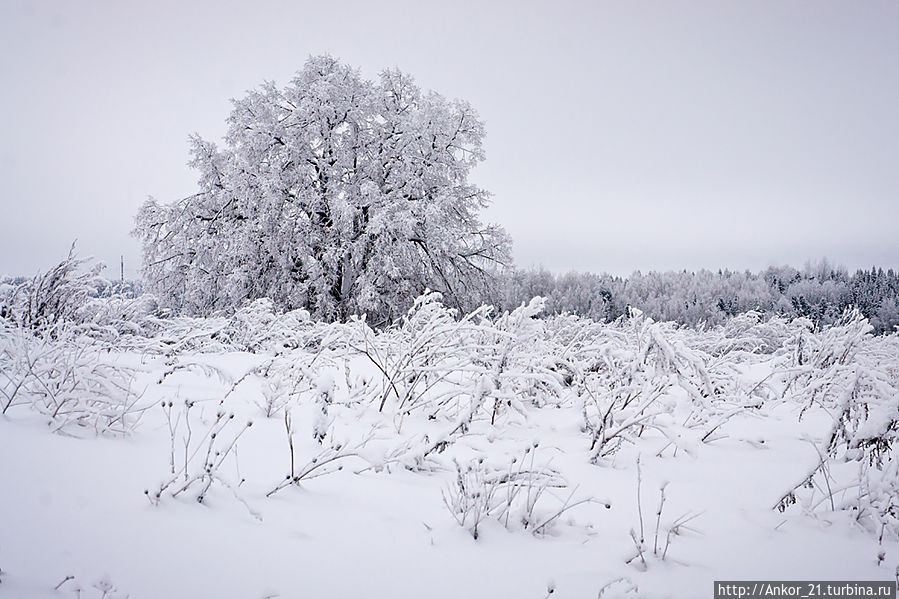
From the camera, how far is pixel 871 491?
6.07ft

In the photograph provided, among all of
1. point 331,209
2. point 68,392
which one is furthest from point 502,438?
point 331,209

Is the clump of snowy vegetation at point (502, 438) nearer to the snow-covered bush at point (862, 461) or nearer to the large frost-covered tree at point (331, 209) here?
the snow-covered bush at point (862, 461)

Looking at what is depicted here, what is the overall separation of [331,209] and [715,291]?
3015 cm

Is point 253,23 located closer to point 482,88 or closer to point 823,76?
point 482,88

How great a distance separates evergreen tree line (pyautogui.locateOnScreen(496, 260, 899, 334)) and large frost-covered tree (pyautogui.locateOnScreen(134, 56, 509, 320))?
9246 mm

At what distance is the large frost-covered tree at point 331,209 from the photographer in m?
12.9

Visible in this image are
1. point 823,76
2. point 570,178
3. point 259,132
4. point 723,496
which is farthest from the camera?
point 570,178

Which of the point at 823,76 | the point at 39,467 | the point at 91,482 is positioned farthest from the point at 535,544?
the point at 823,76

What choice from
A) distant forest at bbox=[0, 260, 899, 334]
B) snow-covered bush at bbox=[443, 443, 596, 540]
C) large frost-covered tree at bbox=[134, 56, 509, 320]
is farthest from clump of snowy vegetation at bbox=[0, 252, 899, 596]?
distant forest at bbox=[0, 260, 899, 334]

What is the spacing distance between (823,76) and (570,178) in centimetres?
2768

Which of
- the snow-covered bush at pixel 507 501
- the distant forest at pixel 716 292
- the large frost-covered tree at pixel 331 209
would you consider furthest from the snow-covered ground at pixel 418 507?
the distant forest at pixel 716 292

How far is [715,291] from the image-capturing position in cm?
3191

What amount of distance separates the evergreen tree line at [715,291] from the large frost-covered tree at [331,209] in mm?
9246

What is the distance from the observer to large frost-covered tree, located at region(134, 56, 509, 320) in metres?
12.9
